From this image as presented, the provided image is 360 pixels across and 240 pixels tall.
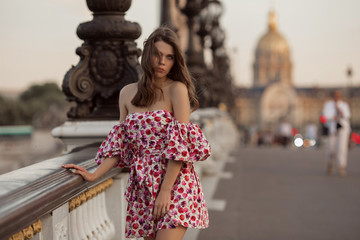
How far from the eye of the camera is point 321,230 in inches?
231

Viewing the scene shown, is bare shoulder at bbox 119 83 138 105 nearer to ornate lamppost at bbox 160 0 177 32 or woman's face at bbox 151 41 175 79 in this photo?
woman's face at bbox 151 41 175 79

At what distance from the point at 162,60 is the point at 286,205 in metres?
5.04

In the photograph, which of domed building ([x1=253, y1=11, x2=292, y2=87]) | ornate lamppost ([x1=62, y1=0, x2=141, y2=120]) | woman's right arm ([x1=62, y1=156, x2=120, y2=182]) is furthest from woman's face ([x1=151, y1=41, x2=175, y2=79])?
domed building ([x1=253, y1=11, x2=292, y2=87])

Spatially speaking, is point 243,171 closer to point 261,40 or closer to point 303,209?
point 303,209

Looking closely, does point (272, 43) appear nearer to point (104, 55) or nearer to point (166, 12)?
point (166, 12)

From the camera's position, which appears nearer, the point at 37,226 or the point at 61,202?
the point at 37,226

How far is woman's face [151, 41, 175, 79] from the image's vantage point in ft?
9.14

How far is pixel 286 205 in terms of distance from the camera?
7355 mm

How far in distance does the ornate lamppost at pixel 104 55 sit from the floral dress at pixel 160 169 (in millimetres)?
1328

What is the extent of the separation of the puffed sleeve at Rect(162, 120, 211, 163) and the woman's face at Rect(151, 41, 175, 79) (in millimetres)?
275

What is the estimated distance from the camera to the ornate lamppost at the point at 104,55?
4.06 meters

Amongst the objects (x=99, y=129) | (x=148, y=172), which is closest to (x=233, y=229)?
(x=99, y=129)

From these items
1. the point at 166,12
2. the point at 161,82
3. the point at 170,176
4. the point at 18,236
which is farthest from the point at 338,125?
the point at 18,236

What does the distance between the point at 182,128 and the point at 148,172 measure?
0.29 metres
